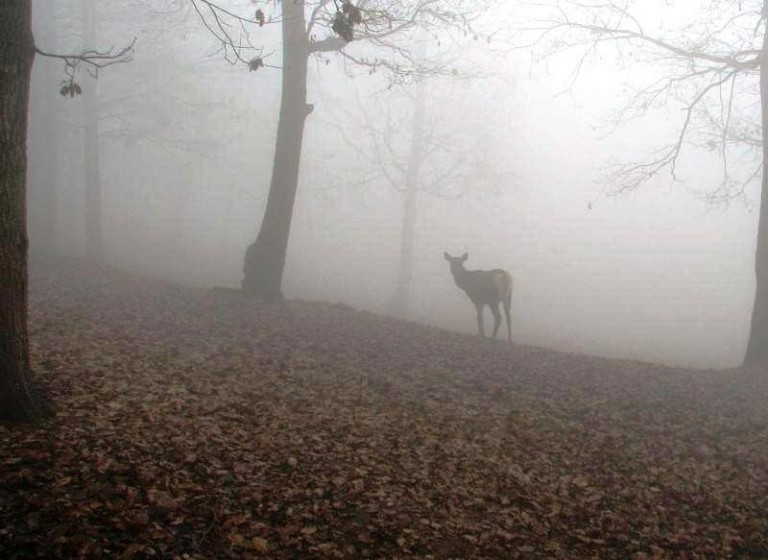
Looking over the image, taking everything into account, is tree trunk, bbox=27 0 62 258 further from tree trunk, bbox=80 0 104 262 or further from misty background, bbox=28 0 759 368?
tree trunk, bbox=80 0 104 262

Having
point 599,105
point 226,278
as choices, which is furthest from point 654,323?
point 599,105

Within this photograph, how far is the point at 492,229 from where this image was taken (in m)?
40.7

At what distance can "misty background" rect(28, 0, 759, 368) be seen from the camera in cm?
2475

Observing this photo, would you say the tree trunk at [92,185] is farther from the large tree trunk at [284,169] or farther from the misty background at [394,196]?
the large tree trunk at [284,169]

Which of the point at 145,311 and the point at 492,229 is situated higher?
the point at 492,229

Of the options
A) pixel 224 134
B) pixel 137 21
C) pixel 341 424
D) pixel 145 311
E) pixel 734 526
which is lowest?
pixel 734 526

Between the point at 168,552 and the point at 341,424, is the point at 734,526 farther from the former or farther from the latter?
the point at 168,552

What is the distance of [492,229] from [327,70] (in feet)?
48.5

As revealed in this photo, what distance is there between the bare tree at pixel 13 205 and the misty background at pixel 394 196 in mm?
16834

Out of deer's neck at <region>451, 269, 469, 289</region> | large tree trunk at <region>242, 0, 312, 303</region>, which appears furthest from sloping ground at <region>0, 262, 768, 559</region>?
deer's neck at <region>451, 269, 469, 289</region>

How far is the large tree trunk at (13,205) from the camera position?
200 inches

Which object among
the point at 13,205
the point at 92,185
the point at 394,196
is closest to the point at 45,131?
the point at 92,185

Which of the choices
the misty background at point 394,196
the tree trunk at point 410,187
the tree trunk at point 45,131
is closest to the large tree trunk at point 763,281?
the misty background at point 394,196

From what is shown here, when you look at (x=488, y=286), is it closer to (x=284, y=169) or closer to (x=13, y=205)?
(x=284, y=169)
